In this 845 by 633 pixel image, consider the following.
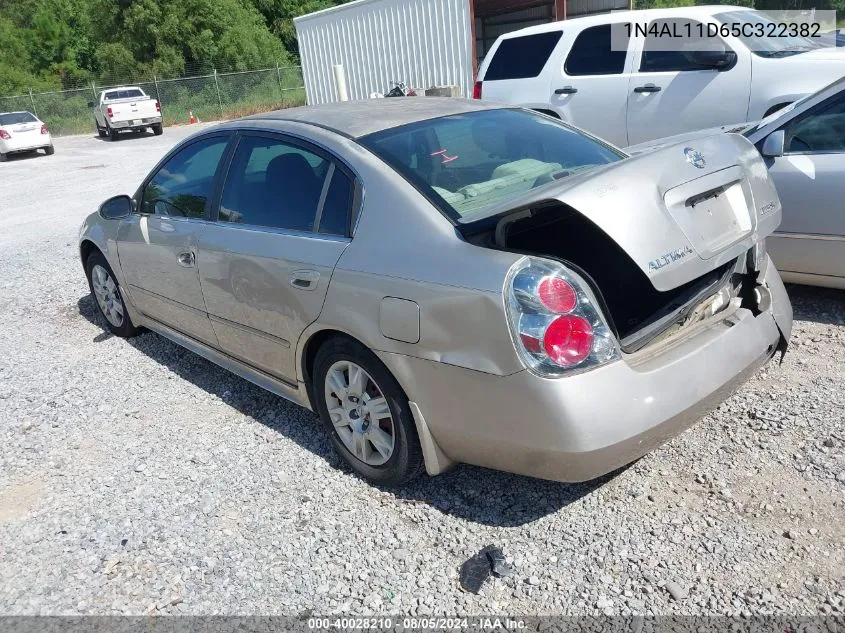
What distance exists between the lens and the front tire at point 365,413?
303 centimetres

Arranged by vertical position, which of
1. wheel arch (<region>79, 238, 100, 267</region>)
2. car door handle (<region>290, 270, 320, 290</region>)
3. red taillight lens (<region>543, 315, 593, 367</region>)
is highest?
car door handle (<region>290, 270, 320, 290</region>)

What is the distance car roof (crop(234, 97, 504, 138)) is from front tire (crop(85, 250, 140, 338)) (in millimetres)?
1902

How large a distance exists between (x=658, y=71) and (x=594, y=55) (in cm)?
86

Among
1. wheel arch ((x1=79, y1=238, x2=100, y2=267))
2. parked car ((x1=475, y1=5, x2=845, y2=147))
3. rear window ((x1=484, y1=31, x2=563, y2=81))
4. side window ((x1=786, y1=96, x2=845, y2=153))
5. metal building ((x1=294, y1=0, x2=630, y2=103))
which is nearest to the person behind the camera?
side window ((x1=786, y1=96, x2=845, y2=153))

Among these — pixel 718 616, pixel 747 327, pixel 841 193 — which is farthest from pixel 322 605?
pixel 841 193

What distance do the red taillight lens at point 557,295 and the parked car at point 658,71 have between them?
5.27 metres

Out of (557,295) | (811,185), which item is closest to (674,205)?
(557,295)

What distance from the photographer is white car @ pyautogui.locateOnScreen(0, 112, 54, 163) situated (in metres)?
24.2

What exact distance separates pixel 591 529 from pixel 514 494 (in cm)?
40

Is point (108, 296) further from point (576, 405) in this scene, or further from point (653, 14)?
point (653, 14)

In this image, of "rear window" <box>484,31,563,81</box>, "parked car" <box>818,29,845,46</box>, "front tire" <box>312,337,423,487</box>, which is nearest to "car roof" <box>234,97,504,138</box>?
"front tire" <box>312,337,423,487</box>

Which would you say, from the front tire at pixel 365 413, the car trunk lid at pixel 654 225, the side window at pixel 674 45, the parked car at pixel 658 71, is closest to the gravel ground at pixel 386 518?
the front tire at pixel 365 413

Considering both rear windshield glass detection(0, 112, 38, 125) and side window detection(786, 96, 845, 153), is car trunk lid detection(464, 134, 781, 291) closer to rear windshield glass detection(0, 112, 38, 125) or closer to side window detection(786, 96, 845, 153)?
side window detection(786, 96, 845, 153)

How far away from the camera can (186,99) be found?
35.0 m
